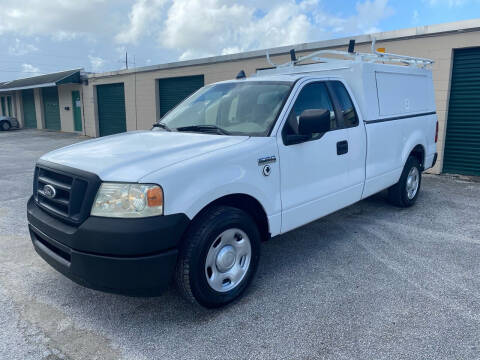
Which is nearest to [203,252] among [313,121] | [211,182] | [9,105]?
[211,182]

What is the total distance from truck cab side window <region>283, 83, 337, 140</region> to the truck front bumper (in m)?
1.44

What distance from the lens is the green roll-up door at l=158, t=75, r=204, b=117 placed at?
14368mm

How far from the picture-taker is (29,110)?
28.7 meters

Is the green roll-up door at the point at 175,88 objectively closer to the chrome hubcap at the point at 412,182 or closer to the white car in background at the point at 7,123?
the chrome hubcap at the point at 412,182

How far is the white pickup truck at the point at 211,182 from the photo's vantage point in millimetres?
2668

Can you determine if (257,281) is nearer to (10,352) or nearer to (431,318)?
(431,318)

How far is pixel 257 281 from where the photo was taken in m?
3.72

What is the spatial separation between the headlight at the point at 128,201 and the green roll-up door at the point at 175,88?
1180 cm

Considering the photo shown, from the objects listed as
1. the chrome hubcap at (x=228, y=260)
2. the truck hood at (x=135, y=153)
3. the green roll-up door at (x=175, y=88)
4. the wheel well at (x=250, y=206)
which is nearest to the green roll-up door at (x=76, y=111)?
the green roll-up door at (x=175, y=88)

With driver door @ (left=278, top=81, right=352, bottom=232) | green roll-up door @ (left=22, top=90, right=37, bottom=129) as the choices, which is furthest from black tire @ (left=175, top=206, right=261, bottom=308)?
green roll-up door @ (left=22, top=90, right=37, bottom=129)

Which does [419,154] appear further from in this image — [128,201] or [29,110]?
[29,110]

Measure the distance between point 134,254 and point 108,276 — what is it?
25 centimetres

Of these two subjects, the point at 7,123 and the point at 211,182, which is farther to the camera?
the point at 7,123

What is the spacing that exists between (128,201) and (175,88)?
13295 millimetres
